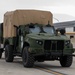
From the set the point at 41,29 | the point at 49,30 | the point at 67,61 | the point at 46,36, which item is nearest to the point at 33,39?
the point at 46,36

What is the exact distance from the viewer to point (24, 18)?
67.5 feet

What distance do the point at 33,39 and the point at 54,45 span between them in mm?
990

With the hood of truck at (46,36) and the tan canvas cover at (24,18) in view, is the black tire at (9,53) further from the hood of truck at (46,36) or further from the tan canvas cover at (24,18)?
the hood of truck at (46,36)

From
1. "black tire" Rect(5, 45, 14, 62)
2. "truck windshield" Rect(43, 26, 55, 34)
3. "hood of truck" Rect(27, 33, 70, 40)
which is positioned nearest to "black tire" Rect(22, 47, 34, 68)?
"hood of truck" Rect(27, 33, 70, 40)

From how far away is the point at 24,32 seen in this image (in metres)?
18.5

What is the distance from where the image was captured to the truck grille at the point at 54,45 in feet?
54.5

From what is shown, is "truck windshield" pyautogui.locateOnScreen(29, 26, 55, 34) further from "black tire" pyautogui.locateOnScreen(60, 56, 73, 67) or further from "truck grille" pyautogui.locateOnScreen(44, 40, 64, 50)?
"truck grille" pyautogui.locateOnScreen(44, 40, 64, 50)

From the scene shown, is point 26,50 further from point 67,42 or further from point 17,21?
point 17,21

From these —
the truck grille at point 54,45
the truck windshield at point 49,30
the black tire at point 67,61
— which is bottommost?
the black tire at point 67,61

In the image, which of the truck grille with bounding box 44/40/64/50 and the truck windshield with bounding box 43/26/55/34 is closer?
the truck grille with bounding box 44/40/64/50

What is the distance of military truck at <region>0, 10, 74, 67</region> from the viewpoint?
16.6m

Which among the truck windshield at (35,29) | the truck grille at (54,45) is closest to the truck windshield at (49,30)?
the truck windshield at (35,29)

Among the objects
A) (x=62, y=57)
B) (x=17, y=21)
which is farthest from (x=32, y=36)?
(x=17, y=21)

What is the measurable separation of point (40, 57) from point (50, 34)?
1346 millimetres
